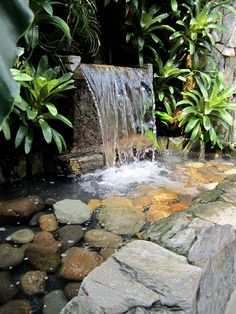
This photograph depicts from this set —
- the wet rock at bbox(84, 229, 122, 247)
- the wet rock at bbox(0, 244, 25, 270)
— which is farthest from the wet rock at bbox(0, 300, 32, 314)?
the wet rock at bbox(84, 229, 122, 247)

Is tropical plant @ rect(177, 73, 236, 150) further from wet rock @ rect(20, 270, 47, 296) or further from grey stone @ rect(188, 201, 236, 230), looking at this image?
wet rock @ rect(20, 270, 47, 296)

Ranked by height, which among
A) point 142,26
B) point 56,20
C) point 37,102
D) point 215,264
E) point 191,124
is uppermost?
point 142,26

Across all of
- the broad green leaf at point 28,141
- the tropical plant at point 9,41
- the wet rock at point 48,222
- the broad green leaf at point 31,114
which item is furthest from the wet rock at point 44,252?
the tropical plant at point 9,41

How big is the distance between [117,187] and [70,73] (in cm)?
123

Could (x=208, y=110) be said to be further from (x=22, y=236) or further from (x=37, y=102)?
(x=22, y=236)

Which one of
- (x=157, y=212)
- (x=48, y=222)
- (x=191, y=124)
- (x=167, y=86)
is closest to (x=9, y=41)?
(x=48, y=222)

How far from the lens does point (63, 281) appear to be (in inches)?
66.4

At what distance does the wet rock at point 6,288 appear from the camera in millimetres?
1532

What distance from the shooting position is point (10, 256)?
6.11ft

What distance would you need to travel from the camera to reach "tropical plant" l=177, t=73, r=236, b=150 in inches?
171

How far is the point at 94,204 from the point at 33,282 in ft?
3.60

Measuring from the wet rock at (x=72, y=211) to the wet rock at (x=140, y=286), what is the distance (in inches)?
42.7

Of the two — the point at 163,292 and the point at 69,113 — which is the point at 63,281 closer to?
the point at 163,292

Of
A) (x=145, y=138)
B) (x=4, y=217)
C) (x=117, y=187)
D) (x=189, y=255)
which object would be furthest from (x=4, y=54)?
(x=145, y=138)
